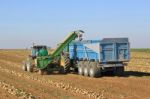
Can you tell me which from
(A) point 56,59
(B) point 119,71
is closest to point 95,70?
(B) point 119,71

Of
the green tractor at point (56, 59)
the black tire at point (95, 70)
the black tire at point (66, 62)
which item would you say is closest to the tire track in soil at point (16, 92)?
the black tire at point (95, 70)

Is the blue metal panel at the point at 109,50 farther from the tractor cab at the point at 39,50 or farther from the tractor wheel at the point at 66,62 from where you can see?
the tractor cab at the point at 39,50

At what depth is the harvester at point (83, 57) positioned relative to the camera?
27.4 meters

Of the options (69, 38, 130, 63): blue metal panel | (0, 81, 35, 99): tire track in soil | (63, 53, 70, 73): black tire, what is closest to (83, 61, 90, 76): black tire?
(69, 38, 130, 63): blue metal panel

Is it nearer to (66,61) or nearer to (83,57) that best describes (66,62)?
(66,61)

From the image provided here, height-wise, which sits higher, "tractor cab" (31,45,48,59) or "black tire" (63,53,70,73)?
"tractor cab" (31,45,48,59)

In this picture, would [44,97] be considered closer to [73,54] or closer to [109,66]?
[109,66]

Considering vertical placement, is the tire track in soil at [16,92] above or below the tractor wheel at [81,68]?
below

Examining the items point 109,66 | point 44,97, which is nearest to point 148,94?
point 44,97

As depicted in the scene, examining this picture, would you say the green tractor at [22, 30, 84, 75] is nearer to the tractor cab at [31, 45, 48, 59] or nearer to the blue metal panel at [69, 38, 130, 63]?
the tractor cab at [31, 45, 48, 59]

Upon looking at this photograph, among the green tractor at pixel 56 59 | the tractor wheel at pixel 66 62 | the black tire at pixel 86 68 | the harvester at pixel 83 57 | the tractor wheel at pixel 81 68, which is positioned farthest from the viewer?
the green tractor at pixel 56 59

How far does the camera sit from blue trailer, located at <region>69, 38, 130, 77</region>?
1075 inches

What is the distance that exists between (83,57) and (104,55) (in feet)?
7.73

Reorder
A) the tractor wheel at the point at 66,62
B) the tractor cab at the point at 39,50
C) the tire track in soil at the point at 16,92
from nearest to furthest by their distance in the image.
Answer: the tire track in soil at the point at 16,92, the tractor wheel at the point at 66,62, the tractor cab at the point at 39,50
